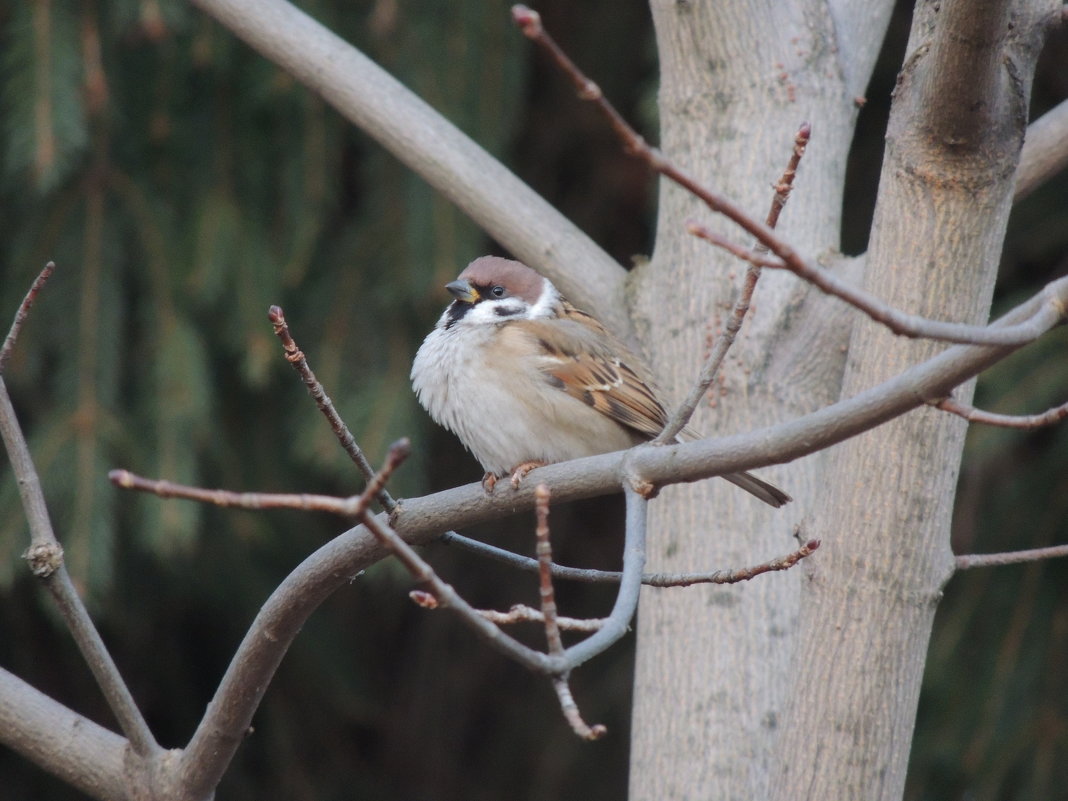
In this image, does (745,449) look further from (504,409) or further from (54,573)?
(504,409)

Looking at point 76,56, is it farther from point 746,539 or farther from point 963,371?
point 963,371

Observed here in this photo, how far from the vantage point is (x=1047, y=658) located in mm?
3152

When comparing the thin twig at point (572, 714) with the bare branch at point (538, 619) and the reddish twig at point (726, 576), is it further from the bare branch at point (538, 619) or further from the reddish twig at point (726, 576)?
the reddish twig at point (726, 576)

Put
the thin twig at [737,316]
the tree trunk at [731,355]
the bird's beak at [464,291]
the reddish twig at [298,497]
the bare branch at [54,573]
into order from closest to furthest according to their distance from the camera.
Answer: the reddish twig at [298,497], the thin twig at [737,316], the bare branch at [54,573], the tree trunk at [731,355], the bird's beak at [464,291]

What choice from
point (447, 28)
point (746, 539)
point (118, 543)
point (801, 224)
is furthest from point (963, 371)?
point (118, 543)

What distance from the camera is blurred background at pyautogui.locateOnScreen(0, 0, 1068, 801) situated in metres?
3.16

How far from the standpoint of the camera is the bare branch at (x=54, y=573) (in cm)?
172

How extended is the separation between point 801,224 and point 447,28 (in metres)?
1.43

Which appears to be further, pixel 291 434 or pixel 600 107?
pixel 291 434

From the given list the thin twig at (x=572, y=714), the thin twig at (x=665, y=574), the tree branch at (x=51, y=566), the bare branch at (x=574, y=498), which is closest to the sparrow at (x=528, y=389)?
the thin twig at (x=665, y=574)

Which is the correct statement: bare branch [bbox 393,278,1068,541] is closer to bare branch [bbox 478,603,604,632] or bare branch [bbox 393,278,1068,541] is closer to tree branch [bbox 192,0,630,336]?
bare branch [bbox 478,603,604,632]

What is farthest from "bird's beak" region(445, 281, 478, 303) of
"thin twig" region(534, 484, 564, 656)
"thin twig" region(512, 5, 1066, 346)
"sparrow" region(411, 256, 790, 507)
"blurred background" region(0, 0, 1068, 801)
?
"thin twig" region(512, 5, 1066, 346)

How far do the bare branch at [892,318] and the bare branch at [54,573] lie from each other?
107 cm

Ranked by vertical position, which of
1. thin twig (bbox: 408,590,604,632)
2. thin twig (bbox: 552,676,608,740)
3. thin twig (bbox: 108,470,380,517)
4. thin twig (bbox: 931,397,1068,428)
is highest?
thin twig (bbox: 931,397,1068,428)
